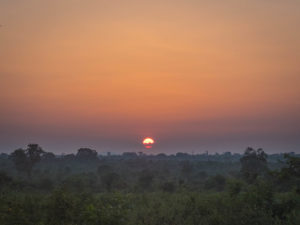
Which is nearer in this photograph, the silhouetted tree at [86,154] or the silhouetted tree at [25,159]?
the silhouetted tree at [25,159]

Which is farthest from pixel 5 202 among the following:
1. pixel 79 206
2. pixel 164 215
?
pixel 164 215

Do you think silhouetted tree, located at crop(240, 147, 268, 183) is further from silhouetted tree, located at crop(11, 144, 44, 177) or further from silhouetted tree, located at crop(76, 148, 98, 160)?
silhouetted tree, located at crop(76, 148, 98, 160)

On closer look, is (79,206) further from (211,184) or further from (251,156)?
(251,156)

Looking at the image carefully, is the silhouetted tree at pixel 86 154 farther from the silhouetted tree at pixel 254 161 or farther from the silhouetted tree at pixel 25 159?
the silhouetted tree at pixel 254 161

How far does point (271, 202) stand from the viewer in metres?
19.8

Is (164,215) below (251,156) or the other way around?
below

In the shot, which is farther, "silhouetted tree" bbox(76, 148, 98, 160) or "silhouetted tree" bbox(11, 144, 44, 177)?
"silhouetted tree" bbox(76, 148, 98, 160)

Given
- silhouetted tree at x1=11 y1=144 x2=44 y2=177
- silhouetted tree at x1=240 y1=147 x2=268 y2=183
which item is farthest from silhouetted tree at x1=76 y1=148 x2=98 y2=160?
silhouetted tree at x1=240 y1=147 x2=268 y2=183

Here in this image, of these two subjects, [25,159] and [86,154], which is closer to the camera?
[25,159]

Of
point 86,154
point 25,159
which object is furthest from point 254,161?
point 86,154

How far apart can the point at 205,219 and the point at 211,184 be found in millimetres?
28299

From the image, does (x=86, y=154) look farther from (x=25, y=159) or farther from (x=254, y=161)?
(x=254, y=161)

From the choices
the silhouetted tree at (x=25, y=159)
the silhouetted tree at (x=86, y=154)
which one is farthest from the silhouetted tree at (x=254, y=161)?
the silhouetted tree at (x=86, y=154)

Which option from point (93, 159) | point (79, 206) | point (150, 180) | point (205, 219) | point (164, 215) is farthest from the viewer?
point (93, 159)
